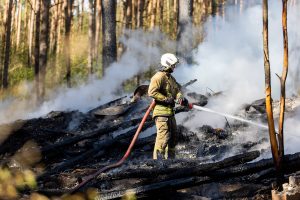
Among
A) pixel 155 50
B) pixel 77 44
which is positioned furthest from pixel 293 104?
pixel 77 44

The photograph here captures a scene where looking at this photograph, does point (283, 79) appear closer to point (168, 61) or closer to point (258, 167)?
point (258, 167)

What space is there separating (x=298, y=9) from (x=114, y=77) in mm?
5825

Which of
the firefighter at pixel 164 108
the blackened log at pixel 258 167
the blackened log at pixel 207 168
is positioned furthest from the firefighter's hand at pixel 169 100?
the blackened log at pixel 258 167

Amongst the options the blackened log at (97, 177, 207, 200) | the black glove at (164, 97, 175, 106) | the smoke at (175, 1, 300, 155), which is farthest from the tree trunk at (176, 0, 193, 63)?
the blackened log at (97, 177, 207, 200)

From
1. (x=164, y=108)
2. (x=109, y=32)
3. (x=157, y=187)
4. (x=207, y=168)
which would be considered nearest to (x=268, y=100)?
(x=207, y=168)

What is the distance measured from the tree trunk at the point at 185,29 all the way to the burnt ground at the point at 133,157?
4.68 meters

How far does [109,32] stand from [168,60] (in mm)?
7610

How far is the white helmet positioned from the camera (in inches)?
273

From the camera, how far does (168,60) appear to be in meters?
6.96

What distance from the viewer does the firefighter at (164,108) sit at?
22.7 ft

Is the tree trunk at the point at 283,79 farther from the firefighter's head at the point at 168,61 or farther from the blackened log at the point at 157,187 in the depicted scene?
the firefighter's head at the point at 168,61

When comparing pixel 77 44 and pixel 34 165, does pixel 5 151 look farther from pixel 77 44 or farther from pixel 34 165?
pixel 77 44

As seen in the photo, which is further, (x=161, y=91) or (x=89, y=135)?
(x=89, y=135)

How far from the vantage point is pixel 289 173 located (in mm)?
4637
